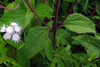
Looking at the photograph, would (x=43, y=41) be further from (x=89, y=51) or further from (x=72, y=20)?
(x=89, y=51)

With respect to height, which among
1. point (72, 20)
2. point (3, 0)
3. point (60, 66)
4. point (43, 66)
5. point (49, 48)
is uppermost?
point (3, 0)

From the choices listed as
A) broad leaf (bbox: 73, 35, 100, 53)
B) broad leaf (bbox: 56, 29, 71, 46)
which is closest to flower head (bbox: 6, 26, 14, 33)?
broad leaf (bbox: 56, 29, 71, 46)

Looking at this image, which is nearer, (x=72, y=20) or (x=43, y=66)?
(x=72, y=20)

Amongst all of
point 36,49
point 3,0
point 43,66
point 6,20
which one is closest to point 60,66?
point 36,49

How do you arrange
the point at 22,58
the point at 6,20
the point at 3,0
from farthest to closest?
the point at 3,0
the point at 22,58
the point at 6,20

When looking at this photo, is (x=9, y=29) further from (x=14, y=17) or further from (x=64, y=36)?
(x=64, y=36)

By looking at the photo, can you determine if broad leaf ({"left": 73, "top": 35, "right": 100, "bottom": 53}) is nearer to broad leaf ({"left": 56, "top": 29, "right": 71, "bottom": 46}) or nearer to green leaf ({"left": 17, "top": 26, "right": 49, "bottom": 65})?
broad leaf ({"left": 56, "top": 29, "right": 71, "bottom": 46})
